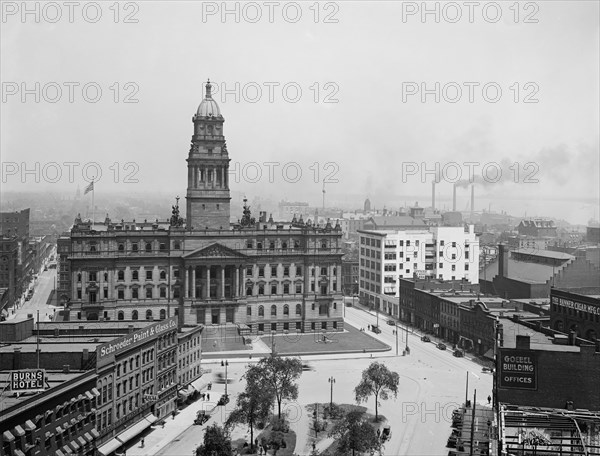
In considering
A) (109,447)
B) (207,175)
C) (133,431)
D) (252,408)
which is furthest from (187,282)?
(109,447)

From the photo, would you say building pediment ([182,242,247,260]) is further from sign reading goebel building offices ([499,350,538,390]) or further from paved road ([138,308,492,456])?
sign reading goebel building offices ([499,350,538,390])

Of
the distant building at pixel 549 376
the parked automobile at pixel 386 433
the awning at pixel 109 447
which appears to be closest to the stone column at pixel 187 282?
the parked automobile at pixel 386 433

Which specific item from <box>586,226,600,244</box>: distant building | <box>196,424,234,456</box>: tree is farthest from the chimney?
<box>586,226,600,244</box>: distant building

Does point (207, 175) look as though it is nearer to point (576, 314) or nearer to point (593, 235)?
point (576, 314)

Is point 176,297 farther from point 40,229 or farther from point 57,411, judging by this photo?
point 40,229

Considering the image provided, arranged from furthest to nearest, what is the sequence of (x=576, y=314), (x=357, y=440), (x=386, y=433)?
1. (x=576, y=314)
2. (x=386, y=433)
3. (x=357, y=440)

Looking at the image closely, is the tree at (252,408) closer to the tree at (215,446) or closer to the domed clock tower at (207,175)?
the tree at (215,446)

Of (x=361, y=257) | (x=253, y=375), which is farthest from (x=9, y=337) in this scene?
(x=361, y=257)
